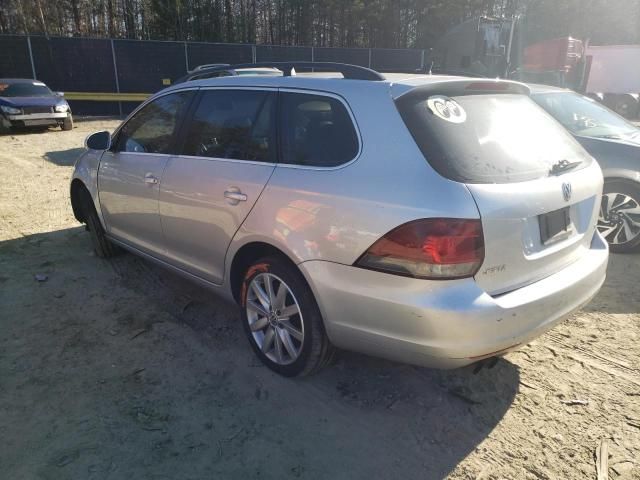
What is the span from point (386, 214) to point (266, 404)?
1.32 meters

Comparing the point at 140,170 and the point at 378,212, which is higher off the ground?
the point at 378,212

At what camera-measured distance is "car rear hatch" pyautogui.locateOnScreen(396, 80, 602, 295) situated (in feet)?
7.50

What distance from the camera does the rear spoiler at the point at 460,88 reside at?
8.22 feet

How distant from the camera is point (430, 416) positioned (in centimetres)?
270

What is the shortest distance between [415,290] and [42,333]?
276cm

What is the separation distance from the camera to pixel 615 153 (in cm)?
500

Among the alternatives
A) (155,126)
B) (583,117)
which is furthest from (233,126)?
(583,117)

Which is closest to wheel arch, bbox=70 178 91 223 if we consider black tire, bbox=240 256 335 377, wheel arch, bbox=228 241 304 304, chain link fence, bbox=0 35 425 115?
wheel arch, bbox=228 241 304 304

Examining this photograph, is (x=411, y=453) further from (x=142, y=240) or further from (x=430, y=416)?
(x=142, y=240)

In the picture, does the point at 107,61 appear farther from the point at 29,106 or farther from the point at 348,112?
the point at 348,112

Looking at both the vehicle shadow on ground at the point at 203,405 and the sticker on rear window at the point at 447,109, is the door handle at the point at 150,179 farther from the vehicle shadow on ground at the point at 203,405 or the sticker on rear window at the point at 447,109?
the sticker on rear window at the point at 447,109

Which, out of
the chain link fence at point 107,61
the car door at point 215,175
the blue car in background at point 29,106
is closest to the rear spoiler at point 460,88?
the car door at point 215,175

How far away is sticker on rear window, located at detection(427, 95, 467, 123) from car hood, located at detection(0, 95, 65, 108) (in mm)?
14291

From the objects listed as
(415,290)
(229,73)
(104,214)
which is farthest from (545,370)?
(104,214)
